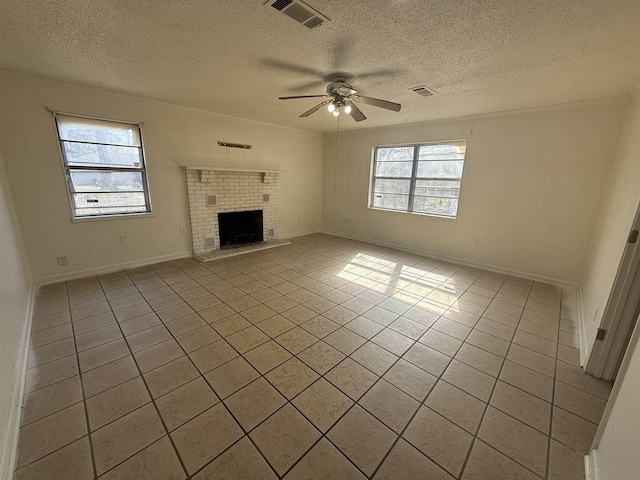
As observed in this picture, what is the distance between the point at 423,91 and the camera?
3012 mm

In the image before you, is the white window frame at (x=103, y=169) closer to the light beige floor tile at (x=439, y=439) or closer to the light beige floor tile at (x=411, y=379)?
the light beige floor tile at (x=411, y=379)

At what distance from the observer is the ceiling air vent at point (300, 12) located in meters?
1.55

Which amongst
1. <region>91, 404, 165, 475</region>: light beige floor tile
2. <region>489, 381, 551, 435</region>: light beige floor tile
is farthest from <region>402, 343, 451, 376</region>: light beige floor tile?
<region>91, 404, 165, 475</region>: light beige floor tile

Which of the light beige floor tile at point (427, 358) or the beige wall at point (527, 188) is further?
the beige wall at point (527, 188)

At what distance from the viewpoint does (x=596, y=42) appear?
6.11 ft

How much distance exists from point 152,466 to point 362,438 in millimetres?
1075

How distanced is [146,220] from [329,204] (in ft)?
12.4

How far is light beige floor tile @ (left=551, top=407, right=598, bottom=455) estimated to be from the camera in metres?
1.44

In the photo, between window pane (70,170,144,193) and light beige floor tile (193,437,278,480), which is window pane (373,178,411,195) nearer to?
window pane (70,170,144,193)

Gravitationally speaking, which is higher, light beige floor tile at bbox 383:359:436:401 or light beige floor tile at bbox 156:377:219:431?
light beige floor tile at bbox 383:359:436:401

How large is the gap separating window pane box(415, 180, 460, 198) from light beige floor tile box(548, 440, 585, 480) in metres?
3.65

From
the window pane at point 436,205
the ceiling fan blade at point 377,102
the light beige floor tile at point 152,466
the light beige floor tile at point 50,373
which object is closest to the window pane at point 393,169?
the window pane at point 436,205

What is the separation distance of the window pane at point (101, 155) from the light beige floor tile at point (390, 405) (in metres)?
4.20

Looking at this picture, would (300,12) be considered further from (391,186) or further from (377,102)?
(391,186)
